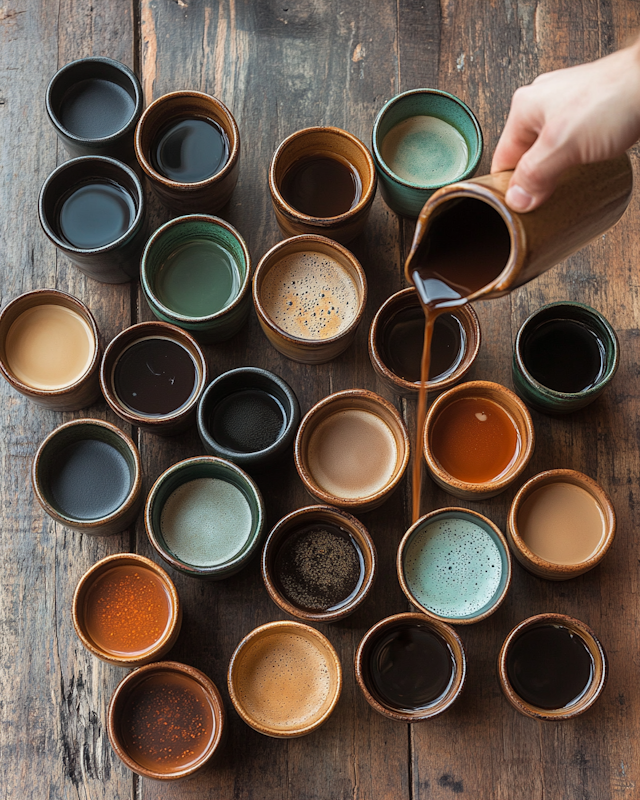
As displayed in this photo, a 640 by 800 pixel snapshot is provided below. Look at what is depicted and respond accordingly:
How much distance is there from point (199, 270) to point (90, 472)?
0.74 metres

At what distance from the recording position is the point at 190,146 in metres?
2.22

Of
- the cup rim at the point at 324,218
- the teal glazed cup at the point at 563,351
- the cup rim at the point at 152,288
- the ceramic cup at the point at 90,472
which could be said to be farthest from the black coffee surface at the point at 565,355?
the ceramic cup at the point at 90,472

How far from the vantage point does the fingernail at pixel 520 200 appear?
1.36m

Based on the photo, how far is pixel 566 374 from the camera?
2119 millimetres

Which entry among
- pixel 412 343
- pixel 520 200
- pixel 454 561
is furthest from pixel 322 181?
pixel 454 561

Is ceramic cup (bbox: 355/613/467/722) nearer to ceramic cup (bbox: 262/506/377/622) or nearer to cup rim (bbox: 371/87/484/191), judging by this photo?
ceramic cup (bbox: 262/506/377/622)

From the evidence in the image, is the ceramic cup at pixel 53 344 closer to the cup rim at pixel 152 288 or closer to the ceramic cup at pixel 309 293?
the cup rim at pixel 152 288

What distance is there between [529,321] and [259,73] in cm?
126

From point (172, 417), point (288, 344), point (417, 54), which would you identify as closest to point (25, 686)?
point (172, 417)

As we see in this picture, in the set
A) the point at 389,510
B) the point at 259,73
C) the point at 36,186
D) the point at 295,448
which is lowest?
the point at 389,510

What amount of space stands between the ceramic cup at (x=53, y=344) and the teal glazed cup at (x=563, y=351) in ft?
4.38

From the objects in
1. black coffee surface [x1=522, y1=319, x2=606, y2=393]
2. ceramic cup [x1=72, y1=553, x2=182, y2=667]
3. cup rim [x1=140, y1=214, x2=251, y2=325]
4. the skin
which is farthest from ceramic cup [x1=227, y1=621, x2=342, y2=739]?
the skin

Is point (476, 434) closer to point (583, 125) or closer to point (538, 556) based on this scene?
point (538, 556)

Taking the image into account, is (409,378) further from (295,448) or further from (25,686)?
(25,686)
